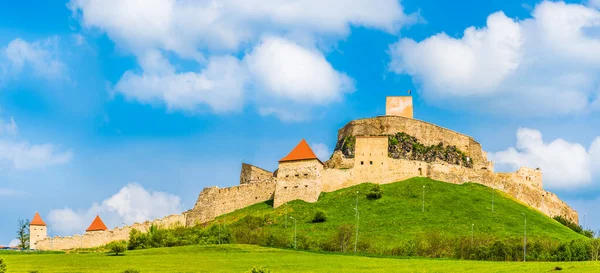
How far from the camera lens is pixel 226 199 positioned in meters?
112

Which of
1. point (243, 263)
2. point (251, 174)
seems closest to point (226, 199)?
point (251, 174)

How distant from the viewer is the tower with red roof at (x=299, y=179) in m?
105

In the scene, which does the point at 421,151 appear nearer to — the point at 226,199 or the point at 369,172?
the point at 369,172

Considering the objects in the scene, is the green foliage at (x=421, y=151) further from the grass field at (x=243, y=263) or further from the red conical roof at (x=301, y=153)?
the grass field at (x=243, y=263)

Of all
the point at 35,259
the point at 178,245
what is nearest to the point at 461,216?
the point at 178,245

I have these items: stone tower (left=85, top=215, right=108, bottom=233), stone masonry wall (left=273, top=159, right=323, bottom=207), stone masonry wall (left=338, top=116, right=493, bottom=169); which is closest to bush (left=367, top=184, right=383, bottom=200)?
stone masonry wall (left=273, top=159, right=323, bottom=207)

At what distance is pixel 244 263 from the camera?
6550 centimetres

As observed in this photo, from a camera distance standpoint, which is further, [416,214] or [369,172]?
[369,172]

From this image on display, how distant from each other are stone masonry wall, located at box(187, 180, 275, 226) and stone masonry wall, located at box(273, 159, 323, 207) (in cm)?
358

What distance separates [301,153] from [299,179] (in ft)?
12.1

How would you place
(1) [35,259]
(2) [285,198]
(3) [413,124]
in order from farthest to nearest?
(3) [413,124]
(2) [285,198]
(1) [35,259]

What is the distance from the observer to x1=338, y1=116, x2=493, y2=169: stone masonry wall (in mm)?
122938

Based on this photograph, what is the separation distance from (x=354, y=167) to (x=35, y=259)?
147ft

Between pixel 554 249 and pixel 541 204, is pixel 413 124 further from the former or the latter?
pixel 554 249
